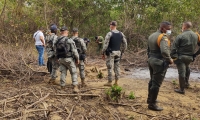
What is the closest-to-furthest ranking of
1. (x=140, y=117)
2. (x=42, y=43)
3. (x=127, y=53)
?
(x=140, y=117), (x=42, y=43), (x=127, y=53)

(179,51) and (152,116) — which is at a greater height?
(179,51)

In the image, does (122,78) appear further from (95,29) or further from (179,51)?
(95,29)

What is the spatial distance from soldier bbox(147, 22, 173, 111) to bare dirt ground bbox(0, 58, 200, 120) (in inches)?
20.7

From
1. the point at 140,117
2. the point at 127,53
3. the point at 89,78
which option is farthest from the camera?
the point at 127,53

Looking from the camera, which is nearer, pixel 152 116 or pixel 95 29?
pixel 152 116

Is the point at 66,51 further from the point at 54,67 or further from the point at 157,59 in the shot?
the point at 157,59

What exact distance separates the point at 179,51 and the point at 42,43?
19.0 feet

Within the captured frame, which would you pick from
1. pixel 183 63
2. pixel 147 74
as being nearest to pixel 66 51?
pixel 183 63

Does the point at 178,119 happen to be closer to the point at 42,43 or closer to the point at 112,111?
the point at 112,111

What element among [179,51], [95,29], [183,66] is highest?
[95,29]

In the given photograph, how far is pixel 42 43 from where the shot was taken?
999cm

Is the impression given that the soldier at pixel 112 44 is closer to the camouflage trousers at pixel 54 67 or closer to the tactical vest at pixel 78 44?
the tactical vest at pixel 78 44

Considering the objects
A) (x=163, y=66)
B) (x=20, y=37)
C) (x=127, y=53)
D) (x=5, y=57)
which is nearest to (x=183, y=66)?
(x=163, y=66)

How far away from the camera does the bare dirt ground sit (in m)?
4.62
